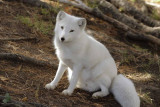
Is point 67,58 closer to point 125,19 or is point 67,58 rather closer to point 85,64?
point 85,64

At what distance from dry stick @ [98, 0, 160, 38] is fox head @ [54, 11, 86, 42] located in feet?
12.4

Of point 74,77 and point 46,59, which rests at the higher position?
point 74,77

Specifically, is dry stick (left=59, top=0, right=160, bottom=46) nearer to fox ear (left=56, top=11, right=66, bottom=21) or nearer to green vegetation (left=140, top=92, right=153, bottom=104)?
green vegetation (left=140, top=92, right=153, bottom=104)

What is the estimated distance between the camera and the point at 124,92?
3678mm

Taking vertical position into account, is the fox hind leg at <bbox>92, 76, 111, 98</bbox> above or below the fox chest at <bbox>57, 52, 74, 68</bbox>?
below

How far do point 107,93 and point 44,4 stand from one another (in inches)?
144

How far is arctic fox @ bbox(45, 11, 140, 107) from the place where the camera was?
141 inches

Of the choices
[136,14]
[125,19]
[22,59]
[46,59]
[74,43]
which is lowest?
[46,59]

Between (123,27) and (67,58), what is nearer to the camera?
(67,58)

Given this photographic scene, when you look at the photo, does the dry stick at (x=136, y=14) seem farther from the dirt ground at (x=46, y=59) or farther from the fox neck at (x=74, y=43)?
the fox neck at (x=74, y=43)

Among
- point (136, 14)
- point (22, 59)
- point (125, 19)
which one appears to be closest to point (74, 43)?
point (22, 59)

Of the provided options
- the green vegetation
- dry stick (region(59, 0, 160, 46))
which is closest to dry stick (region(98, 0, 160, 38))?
dry stick (region(59, 0, 160, 46))

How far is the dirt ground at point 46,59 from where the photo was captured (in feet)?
11.4

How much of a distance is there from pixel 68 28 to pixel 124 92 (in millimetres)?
1292
